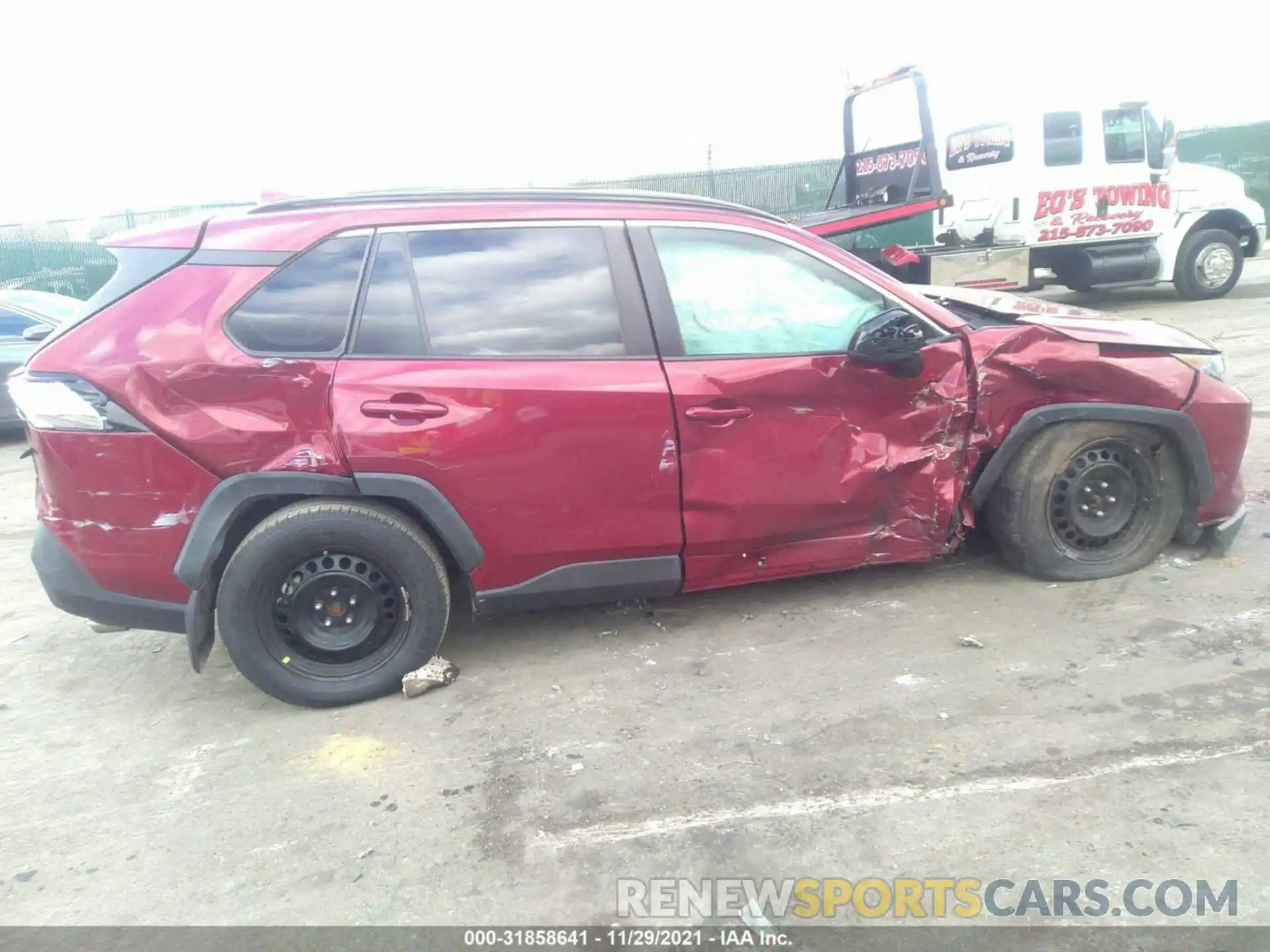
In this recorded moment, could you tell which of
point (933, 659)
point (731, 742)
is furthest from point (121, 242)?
point (933, 659)

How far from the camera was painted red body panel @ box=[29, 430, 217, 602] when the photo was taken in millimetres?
3000

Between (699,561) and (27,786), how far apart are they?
2.51 meters

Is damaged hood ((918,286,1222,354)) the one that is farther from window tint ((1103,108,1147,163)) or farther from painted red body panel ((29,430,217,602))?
window tint ((1103,108,1147,163))

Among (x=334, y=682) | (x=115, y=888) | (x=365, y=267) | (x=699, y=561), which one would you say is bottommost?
(x=115, y=888)

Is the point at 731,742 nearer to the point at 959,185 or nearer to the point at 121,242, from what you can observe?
the point at 121,242

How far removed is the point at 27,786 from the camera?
116 inches

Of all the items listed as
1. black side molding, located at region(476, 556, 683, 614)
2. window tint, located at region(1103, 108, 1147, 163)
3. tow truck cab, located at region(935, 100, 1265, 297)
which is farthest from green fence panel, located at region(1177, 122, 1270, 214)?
black side molding, located at region(476, 556, 683, 614)

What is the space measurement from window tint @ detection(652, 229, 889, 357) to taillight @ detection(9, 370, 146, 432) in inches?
80.0

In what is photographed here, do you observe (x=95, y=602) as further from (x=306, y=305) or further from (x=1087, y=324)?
(x=1087, y=324)

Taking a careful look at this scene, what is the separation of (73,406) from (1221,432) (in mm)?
4633

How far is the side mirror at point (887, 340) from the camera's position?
3.37 meters

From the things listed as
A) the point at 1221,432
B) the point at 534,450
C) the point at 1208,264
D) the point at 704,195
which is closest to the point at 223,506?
the point at 534,450


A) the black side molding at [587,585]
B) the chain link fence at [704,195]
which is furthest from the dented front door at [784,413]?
the chain link fence at [704,195]

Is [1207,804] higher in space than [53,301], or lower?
lower
